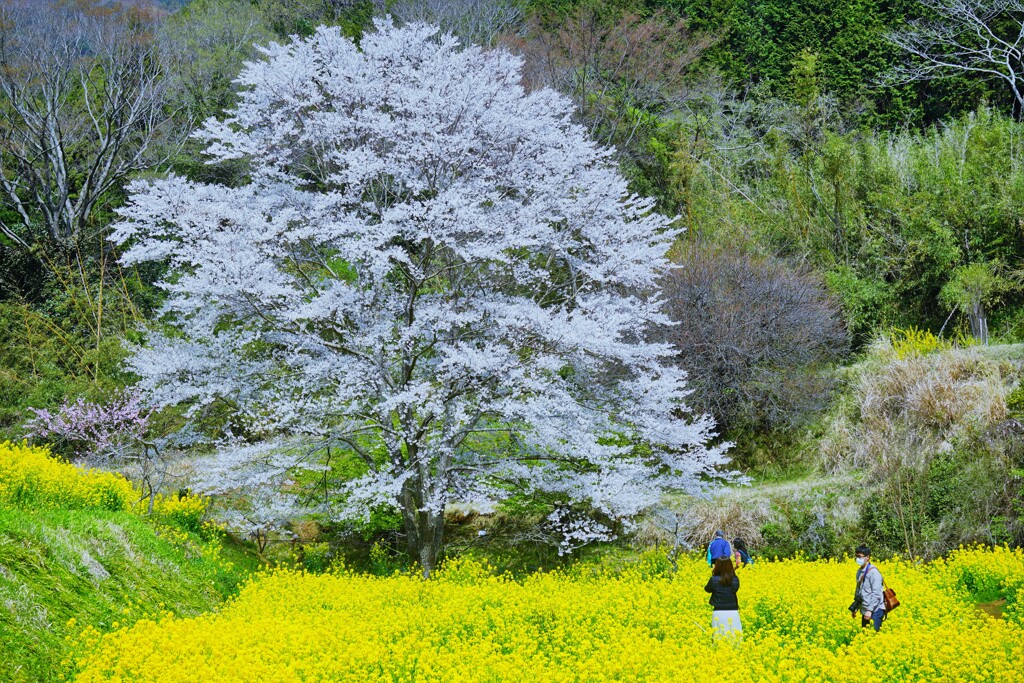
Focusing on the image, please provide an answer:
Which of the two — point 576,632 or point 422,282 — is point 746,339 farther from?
point 576,632

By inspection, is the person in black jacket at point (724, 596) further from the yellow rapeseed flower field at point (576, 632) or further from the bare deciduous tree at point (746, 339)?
the bare deciduous tree at point (746, 339)

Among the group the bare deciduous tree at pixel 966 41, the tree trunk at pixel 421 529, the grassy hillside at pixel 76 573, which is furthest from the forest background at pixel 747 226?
the grassy hillside at pixel 76 573

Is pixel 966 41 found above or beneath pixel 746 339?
above

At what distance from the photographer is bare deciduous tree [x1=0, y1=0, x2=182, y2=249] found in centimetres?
2231

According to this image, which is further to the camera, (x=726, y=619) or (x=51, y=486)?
(x=51, y=486)

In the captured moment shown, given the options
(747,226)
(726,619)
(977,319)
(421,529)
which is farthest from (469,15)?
(726,619)

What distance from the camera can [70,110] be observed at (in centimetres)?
2395

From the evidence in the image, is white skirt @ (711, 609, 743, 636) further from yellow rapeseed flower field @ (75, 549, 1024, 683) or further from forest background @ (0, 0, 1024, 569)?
forest background @ (0, 0, 1024, 569)

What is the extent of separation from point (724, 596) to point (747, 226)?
15.1 metres

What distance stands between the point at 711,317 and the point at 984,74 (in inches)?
698

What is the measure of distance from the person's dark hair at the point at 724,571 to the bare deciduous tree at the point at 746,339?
696 cm

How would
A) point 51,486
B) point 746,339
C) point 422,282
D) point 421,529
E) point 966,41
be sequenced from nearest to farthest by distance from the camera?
point 51,486 < point 422,282 < point 421,529 < point 746,339 < point 966,41

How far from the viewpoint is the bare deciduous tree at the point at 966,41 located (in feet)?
79.5

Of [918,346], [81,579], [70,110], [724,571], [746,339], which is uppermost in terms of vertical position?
[70,110]
